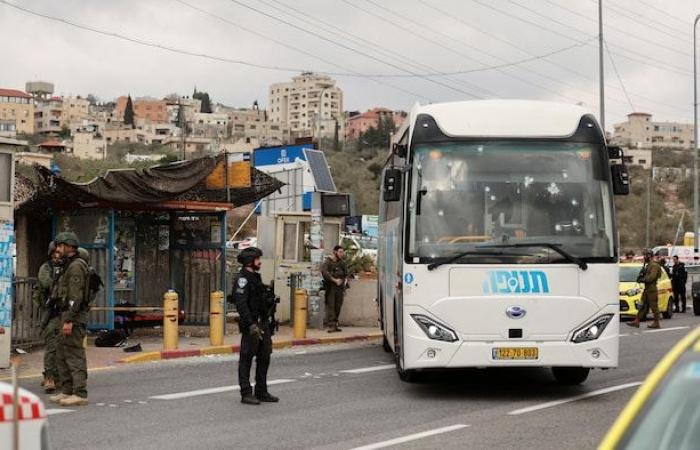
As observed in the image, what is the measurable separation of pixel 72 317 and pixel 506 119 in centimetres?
553

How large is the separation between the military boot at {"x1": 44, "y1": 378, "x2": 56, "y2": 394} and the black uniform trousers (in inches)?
91.2

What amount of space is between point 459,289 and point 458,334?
508mm

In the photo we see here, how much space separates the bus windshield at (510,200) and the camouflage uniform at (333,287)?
→ 9.62 metres

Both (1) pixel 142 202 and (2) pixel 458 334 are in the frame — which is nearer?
(2) pixel 458 334

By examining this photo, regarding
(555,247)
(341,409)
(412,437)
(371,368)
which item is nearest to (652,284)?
(371,368)

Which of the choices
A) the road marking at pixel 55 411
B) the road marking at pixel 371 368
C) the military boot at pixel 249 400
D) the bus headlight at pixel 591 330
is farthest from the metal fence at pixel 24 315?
the bus headlight at pixel 591 330

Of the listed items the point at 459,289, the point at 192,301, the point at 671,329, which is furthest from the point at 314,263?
the point at 459,289

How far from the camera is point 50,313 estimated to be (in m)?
12.4

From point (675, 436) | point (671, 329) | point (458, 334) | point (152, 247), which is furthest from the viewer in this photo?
point (671, 329)

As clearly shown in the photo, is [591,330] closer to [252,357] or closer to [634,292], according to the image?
[252,357]

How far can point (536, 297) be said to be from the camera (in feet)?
39.5

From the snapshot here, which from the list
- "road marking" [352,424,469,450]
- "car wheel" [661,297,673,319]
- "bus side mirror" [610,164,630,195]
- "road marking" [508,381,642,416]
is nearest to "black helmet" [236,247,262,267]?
"road marking" [352,424,469,450]

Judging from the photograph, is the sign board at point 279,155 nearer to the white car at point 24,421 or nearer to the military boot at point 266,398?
the military boot at point 266,398

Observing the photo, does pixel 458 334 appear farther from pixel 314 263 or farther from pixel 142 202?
pixel 314 263
